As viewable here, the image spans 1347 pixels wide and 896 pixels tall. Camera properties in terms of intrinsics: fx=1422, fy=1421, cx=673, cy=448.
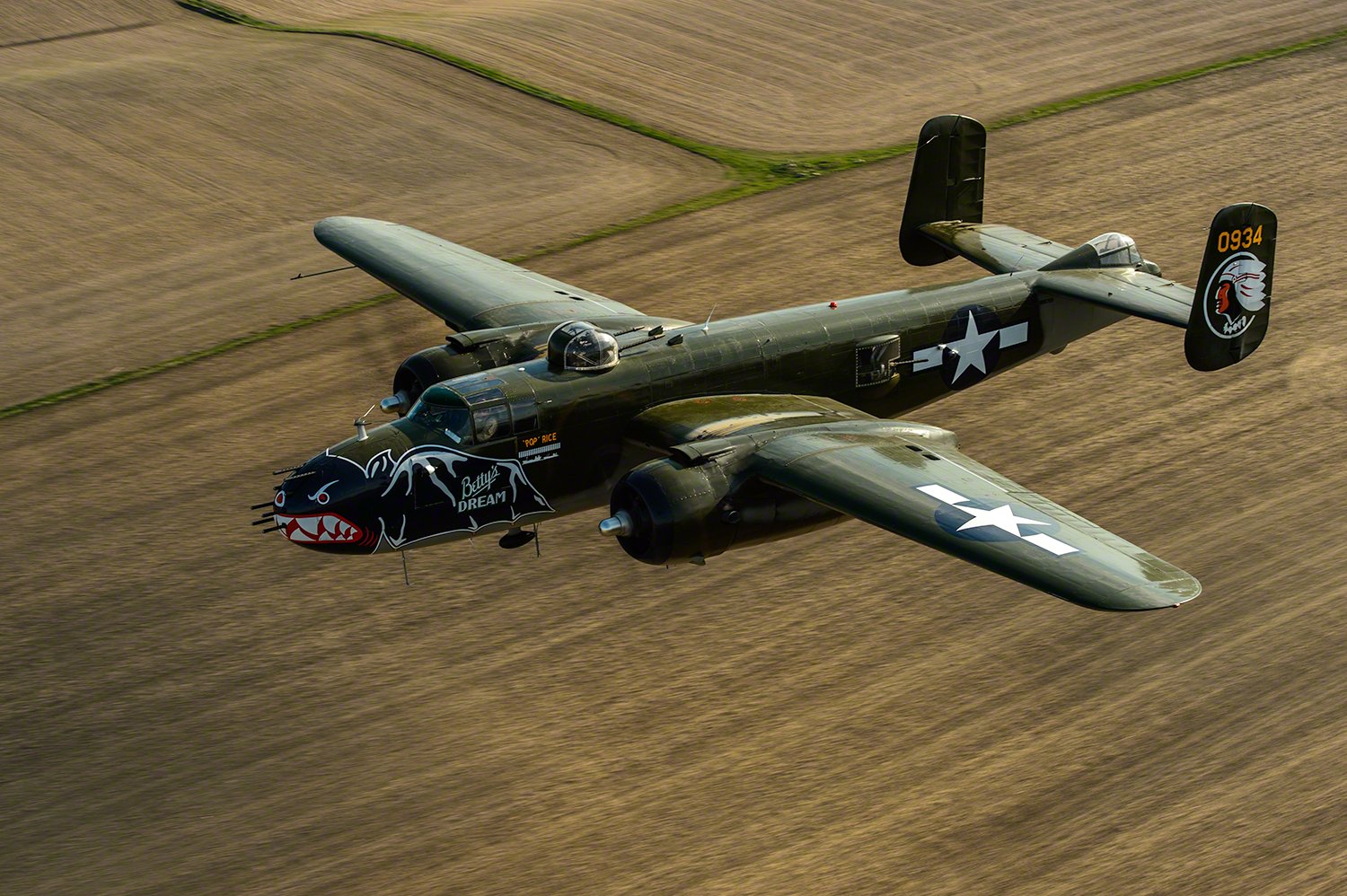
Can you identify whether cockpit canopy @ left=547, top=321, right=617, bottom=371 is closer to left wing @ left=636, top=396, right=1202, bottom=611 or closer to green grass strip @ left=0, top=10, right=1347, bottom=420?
left wing @ left=636, top=396, right=1202, bottom=611

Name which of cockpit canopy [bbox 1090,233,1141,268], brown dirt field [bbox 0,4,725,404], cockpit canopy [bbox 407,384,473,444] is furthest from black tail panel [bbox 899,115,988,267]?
cockpit canopy [bbox 407,384,473,444]

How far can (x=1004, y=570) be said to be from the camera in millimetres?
18141

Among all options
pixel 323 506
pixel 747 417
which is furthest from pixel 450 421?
pixel 747 417

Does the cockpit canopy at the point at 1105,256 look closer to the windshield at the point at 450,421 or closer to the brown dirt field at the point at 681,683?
the brown dirt field at the point at 681,683

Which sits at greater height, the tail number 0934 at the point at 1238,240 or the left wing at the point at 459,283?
the tail number 0934 at the point at 1238,240

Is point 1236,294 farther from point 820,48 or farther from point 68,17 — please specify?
point 68,17

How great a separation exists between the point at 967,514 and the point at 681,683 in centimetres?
492

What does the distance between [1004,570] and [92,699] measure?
42.9 ft

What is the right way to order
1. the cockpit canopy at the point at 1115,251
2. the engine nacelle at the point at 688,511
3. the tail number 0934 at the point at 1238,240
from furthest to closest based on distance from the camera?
the cockpit canopy at the point at 1115,251 < the tail number 0934 at the point at 1238,240 < the engine nacelle at the point at 688,511

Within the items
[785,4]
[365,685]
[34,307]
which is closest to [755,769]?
[365,685]

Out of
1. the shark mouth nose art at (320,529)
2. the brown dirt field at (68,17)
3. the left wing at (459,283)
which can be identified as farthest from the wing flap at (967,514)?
the brown dirt field at (68,17)

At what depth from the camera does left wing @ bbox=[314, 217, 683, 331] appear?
2570cm

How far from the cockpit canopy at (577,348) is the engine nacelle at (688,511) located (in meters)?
2.21

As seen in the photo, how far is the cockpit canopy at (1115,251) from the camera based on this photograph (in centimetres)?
2625
